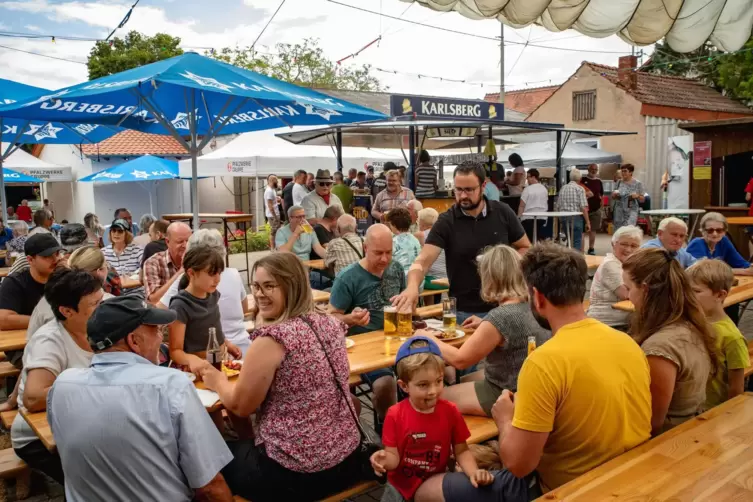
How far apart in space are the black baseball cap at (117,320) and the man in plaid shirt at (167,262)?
269 cm

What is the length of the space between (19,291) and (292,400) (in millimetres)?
2756

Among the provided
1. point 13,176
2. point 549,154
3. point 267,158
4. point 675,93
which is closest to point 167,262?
point 267,158

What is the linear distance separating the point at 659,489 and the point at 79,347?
249 cm

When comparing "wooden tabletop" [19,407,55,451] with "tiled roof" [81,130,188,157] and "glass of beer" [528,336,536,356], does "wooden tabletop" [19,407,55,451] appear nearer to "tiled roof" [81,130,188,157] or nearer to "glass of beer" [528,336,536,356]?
"glass of beer" [528,336,536,356]

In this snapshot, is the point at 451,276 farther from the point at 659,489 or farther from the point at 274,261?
the point at 659,489

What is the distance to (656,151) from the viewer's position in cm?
2180

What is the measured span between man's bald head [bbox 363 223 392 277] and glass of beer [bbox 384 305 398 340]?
0.46 meters

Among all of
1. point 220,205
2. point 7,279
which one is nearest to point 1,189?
point 7,279

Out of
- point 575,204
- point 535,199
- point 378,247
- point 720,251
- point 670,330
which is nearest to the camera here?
point 670,330

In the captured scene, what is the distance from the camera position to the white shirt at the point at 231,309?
3.88m

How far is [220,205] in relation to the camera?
23250mm

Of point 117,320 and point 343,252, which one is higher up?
point 117,320

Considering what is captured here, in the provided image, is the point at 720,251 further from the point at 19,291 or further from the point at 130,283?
the point at 19,291

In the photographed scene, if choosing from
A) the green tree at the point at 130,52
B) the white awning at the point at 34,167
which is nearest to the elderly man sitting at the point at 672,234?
the white awning at the point at 34,167
